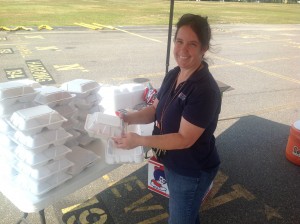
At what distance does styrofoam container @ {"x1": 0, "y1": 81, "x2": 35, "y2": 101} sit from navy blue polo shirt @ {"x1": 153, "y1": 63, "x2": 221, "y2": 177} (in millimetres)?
989

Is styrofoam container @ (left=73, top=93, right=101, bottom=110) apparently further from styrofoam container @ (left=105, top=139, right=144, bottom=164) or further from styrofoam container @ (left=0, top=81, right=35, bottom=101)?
styrofoam container @ (left=105, top=139, right=144, bottom=164)

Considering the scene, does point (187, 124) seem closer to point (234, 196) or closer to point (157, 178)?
point (157, 178)

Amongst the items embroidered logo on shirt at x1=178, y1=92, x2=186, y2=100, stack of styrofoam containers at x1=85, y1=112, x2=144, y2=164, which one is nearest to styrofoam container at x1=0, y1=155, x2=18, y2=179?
stack of styrofoam containers at x1=85, y1=112, x2=144, y2=164

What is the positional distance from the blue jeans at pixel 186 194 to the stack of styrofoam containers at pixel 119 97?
1.29 m

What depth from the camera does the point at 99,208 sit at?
11.1ft

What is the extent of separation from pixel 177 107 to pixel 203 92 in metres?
0.21

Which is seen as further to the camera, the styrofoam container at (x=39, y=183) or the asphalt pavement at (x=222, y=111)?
the asphalt pavement at (x=222, y=111)

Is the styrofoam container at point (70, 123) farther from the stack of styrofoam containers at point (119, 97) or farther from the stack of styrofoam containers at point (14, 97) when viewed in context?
the stack of styrofoam containers at point (119, 97)

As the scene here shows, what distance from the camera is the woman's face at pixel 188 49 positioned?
197 centimetres

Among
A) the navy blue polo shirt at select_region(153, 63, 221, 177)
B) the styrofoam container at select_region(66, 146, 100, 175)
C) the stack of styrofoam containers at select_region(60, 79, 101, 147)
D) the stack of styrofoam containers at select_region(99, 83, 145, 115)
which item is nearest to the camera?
the navy blue polo shirt at select_region(153, 63, 221, 177)

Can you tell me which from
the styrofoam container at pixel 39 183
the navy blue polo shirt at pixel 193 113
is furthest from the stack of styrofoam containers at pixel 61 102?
the navy blue polo shirt at pixel 193 113

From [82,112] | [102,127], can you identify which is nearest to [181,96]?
[102,127]

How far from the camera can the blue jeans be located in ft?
7.01

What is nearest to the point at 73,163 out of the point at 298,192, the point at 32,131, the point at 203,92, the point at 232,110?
the point at 32,131
